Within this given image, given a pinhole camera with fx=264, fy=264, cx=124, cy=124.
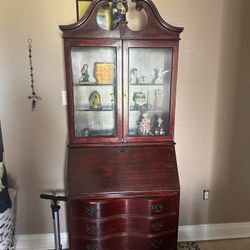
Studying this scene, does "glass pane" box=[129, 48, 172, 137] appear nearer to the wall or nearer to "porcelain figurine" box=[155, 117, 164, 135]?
"porcelain figurine" box=[155, 117, 164, 135]

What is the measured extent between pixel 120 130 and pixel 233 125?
1.03m

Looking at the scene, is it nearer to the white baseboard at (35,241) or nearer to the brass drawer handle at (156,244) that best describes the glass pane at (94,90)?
the brass drawer handle at (156,244)

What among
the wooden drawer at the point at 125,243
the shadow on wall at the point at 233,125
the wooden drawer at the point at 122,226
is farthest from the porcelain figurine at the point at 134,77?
the wooden drawer at the point at 125,243

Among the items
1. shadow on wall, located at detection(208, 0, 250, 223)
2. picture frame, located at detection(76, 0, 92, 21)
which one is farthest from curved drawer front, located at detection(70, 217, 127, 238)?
picture frame, located at detection(76, 0, 92, 21)

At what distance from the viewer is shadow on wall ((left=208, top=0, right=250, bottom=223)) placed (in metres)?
2.15

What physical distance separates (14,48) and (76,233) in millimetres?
1455

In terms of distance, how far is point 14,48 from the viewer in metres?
2.03

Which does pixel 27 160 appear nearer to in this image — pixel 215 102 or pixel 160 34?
pixel 160 34

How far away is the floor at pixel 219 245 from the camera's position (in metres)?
2.38

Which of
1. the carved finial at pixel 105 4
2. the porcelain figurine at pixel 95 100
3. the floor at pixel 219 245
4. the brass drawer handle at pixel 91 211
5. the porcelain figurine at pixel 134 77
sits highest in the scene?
the carved finial at pixel 105 4

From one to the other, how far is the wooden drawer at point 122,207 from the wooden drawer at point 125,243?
0.62 ft

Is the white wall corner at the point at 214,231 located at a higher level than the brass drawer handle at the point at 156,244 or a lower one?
lower

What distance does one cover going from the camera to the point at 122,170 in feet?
6.34

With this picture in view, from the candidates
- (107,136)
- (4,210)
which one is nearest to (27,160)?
(4,210)
